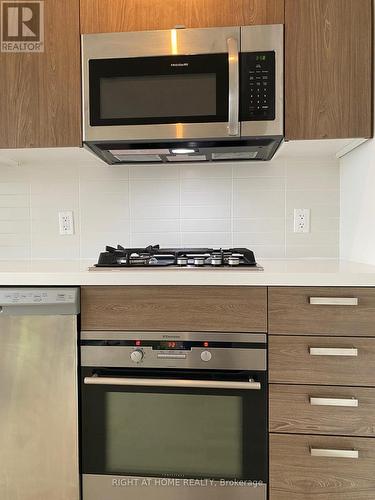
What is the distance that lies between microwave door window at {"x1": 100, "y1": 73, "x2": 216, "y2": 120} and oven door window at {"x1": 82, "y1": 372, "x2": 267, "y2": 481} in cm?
100

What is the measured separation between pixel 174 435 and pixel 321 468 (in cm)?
48

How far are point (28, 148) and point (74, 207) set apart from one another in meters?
0.40

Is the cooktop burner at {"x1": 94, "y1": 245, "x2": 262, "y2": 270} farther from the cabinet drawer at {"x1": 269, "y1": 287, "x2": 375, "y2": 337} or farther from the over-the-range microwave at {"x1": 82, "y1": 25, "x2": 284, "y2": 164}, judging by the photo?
the over-the-range microwave at {"x1": 82, "y1": 25, "x2": 284, "y2": 164}

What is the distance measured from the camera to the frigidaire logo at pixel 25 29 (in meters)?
1.44

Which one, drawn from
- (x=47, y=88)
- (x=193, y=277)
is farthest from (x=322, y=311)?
(x=47, y=88)

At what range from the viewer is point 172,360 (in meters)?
1.23

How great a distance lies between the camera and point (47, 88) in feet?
4.75

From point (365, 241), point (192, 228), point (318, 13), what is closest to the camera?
point (318, 13)

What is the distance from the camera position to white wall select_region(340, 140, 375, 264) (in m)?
1.41

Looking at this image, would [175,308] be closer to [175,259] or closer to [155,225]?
[175,259]

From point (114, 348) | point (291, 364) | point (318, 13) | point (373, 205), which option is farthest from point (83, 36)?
point (291, 364)

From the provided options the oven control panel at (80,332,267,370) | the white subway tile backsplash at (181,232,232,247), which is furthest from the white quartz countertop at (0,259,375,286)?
the white subway tile backsplash at (181,232,232,247)

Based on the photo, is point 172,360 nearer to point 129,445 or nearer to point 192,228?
point 129,445

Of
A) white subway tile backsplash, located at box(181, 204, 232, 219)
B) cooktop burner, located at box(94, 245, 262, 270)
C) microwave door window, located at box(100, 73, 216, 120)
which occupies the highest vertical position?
microwave door window, located at box(100, 73, 216, 120)
